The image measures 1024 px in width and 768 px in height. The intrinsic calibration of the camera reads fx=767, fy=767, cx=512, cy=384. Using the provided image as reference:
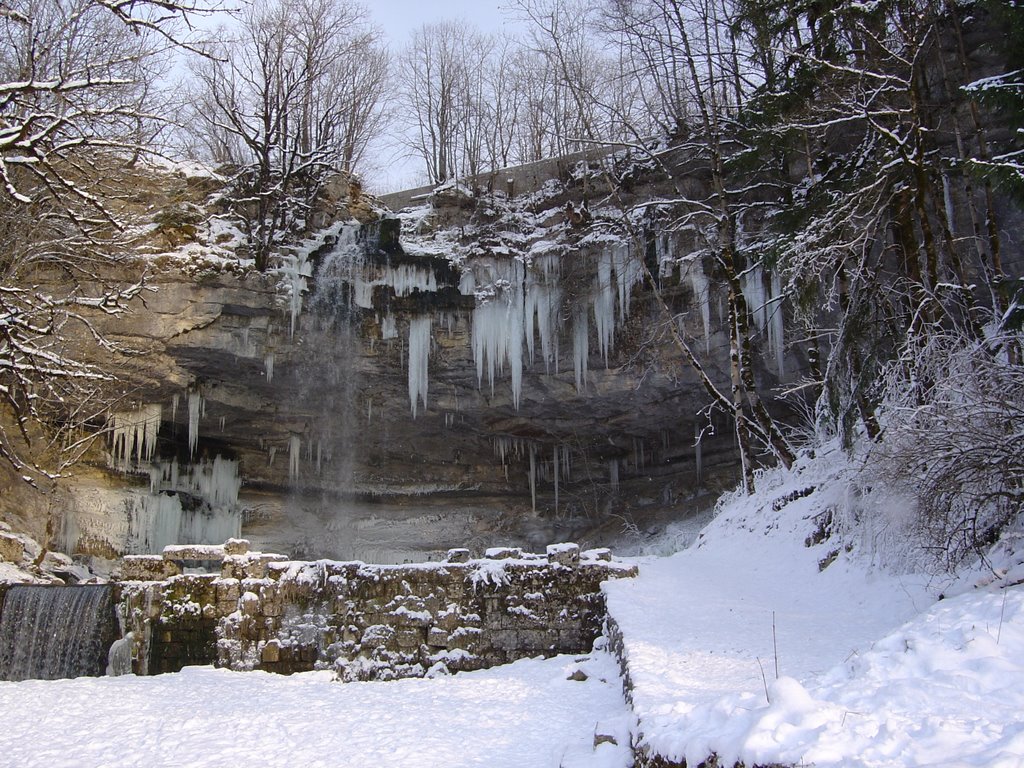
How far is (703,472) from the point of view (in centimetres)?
1731

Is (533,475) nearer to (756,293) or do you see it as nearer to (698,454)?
(698,454)

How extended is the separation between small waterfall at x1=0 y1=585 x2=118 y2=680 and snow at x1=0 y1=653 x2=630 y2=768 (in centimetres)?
146

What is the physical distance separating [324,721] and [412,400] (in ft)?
31.9

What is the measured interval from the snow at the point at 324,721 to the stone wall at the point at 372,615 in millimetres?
721

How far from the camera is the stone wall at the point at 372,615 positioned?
9062 millimetres

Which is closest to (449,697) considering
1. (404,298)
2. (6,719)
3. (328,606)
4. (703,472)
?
(328,606)

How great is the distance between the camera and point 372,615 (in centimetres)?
921

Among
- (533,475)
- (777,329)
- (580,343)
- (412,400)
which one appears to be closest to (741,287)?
(777,329)

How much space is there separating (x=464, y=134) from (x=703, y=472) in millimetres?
11713

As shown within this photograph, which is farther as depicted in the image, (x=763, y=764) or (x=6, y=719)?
(x=6, y=719)

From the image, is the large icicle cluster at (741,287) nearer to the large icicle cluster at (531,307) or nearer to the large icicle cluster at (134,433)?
the large icicle cluster at (531,307)

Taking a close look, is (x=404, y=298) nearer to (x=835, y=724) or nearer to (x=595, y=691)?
(x=595, y=691)

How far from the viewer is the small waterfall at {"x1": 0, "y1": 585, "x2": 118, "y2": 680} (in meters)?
9.48

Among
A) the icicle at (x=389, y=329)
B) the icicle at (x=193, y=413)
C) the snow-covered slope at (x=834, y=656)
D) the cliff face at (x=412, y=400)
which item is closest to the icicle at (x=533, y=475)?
the cliff face at (x=412, y=400)
